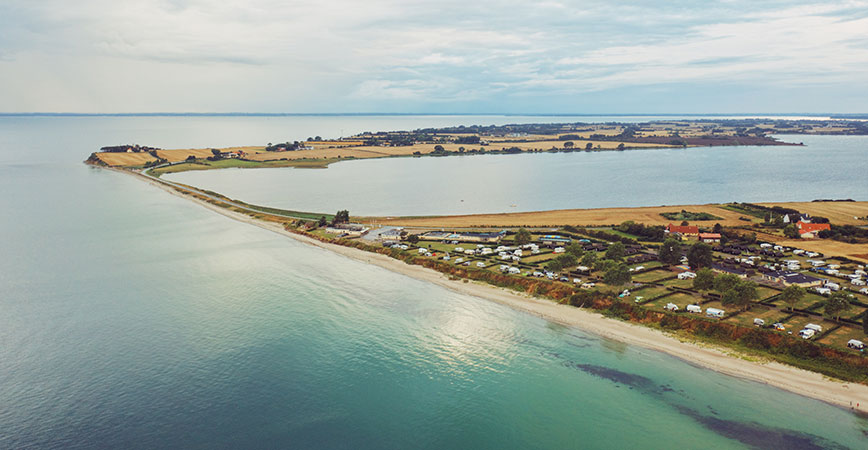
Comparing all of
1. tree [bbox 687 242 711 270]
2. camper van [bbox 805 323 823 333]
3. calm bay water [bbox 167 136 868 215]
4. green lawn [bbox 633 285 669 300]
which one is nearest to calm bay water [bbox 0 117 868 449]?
camper van [bbox 805 323 823 333]

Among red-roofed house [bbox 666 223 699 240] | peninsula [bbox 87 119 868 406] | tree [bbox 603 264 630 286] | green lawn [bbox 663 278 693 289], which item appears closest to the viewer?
peninsula [bbox 87 119 868 406]

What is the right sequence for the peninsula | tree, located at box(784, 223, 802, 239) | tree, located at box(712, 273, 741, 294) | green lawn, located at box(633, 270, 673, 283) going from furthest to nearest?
tree, located at box(784, 223, 802, 239)
green lawn, located at box(633, 270, 673, 283)
tree, located at box(712, 273, 741, 294)
the peninsula

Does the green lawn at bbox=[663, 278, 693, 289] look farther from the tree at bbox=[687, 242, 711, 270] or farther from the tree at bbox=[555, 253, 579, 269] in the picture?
the tree at bbox=[555, 253, 579, 269]

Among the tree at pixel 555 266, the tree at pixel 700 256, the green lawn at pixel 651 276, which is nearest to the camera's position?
the green lawn at pixel 651 276

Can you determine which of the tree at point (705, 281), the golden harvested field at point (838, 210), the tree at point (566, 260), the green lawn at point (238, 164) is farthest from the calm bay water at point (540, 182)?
the tree at point (705, 281)

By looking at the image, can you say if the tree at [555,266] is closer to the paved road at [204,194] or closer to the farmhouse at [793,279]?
the farmhouse at [793,279]

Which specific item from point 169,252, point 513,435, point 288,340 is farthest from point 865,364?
point 169,252
